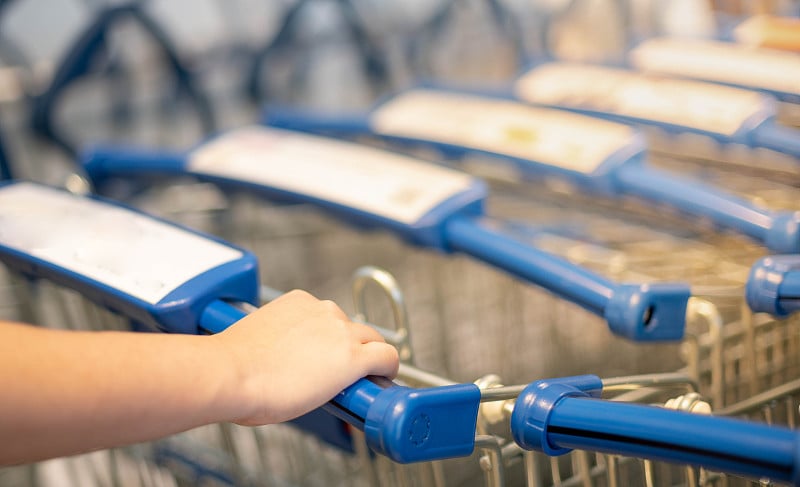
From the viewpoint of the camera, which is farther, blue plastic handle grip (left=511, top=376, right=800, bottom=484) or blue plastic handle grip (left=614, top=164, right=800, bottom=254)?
blue plastic handle grip (left=614, top=164, right=800, bottom=254)

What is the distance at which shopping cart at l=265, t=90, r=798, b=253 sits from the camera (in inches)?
38.6

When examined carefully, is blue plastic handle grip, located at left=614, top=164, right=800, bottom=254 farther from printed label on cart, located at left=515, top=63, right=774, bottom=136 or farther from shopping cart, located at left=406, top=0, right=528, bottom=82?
shopping cart, located at left=406, top=0, right=528, bottom=82

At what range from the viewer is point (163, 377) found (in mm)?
531

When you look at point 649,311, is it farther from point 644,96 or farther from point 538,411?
point 644,96

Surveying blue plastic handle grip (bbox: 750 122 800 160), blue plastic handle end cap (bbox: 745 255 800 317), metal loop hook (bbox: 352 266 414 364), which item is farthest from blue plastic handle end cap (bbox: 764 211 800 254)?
metal loop hook (bbox: 352 266 414 364)

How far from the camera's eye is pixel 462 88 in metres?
1.49

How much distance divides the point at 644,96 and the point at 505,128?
0.26 metres

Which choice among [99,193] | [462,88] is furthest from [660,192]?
[99,193]

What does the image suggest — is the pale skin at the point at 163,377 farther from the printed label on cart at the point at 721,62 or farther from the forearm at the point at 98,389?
the printed label on cart at the point at 721,62

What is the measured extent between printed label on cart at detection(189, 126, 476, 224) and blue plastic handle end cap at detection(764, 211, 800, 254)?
336 mm

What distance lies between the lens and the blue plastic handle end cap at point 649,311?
2.52 feet

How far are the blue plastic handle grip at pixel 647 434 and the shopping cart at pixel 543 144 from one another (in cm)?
45

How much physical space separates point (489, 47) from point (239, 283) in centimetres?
139

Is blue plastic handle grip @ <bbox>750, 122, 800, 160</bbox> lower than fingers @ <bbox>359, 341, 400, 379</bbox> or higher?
lower
